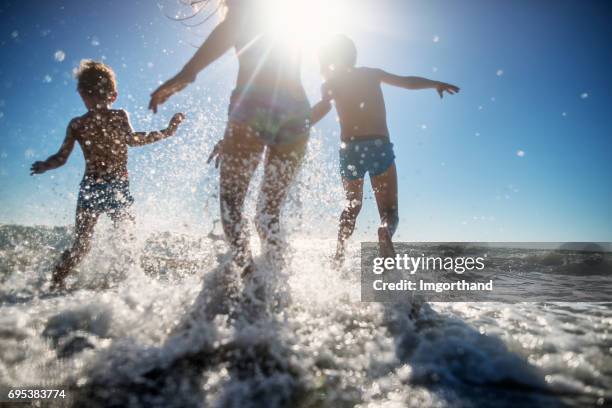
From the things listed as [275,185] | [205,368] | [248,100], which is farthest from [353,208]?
[205,368]

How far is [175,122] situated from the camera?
3.92 metres

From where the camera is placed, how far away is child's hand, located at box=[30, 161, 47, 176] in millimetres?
3225

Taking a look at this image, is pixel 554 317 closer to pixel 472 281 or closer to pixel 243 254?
pixel 243 254

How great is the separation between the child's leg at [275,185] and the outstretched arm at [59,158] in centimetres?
229

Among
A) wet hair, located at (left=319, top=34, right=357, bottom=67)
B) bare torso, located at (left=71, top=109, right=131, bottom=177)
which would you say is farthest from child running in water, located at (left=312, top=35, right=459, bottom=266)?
bare torso, located at (left=71, top=109, right=131, bottom=177)

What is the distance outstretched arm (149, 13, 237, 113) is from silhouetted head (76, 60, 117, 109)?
2.04 meters

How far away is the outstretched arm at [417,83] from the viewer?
12.7 ft

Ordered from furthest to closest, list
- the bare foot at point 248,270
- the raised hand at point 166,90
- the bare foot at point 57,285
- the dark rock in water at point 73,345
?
the bare foot at point 57,285
the bare foot at point 248,270
the raised hand at point 166,90
the dark rock in water at point 73,345

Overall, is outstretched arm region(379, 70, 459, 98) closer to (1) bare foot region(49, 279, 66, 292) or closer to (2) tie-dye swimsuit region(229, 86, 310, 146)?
(2) tie-dye swimsuit region(229, 86, 310, 146)

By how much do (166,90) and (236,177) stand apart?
65 cm

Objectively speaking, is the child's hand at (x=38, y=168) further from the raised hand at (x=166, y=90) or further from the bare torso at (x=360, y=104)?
the bare torso at (x=360, y=104)

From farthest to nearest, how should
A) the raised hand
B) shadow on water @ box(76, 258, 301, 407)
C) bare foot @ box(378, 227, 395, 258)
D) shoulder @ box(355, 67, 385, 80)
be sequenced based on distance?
shoulder @ box(355, 67, 385, 80) < bare foot @ box(378, 227, 395, 258) < the raised hand < shadow on water @ box(76, 258, 301, 407)

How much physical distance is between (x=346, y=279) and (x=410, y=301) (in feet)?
2.92

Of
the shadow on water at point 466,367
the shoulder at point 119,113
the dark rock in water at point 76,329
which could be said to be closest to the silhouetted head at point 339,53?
the shoulder at point 119,113
